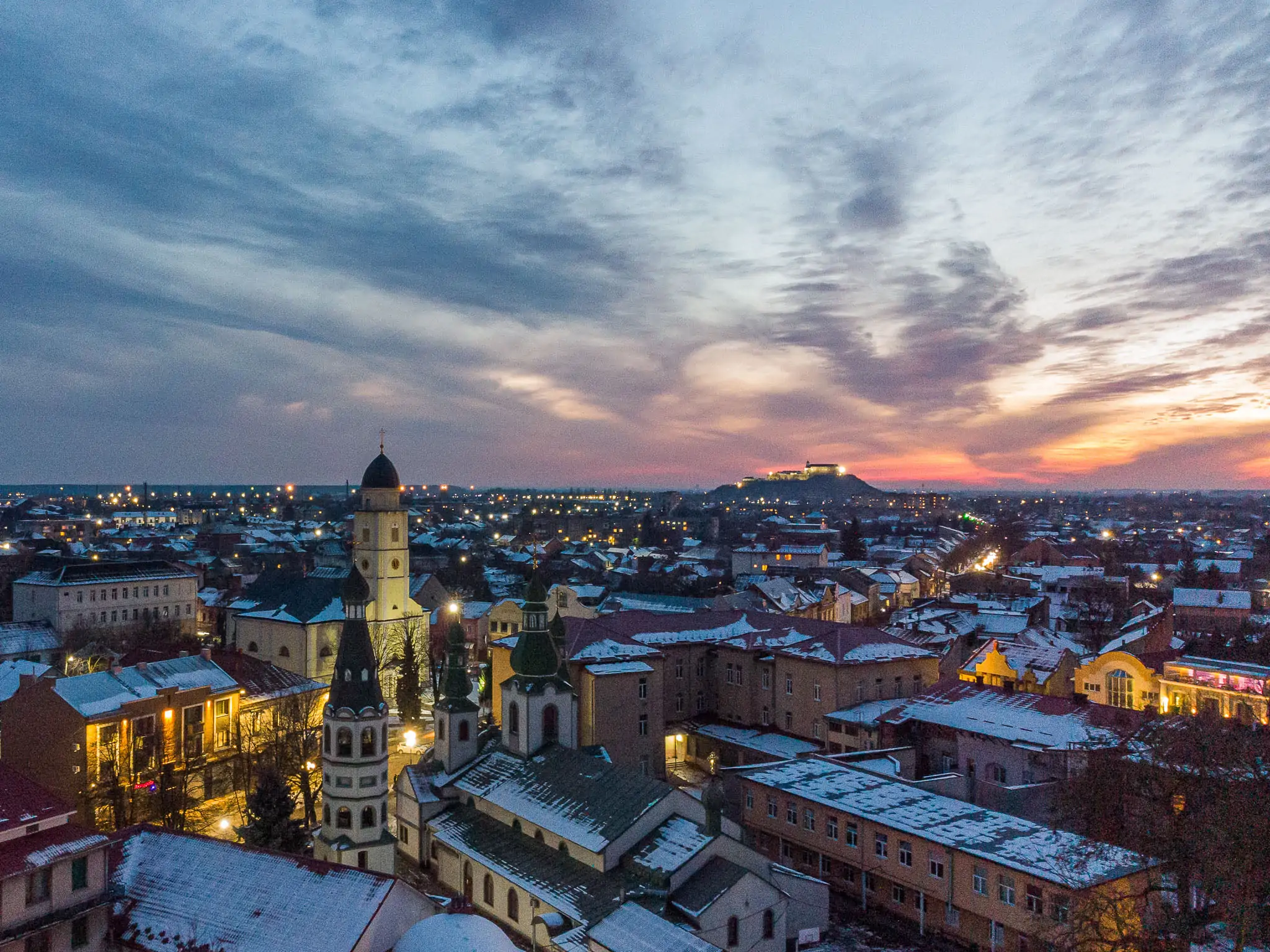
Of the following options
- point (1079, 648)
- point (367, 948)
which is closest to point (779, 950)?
point (367, 948)

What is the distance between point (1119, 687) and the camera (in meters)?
46.7

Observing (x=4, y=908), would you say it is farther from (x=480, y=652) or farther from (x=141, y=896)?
(x=480, y=652)

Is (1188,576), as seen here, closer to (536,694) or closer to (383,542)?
(383,542)

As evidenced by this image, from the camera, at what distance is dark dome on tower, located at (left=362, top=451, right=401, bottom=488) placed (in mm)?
56844

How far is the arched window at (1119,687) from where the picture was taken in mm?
46375

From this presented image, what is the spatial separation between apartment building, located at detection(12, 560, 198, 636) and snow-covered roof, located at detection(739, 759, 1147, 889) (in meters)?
53.3

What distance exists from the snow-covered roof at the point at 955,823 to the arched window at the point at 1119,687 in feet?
74.4

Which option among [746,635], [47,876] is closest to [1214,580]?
[746,635]

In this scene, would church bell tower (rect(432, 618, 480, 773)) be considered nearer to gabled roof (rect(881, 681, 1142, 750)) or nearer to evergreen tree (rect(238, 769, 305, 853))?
evergreen tree (rect(238, 769, 305, 853))

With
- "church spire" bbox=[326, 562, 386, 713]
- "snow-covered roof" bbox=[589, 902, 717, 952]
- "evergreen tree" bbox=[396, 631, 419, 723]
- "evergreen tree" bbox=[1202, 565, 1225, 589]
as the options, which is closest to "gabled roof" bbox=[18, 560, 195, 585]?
"evergreen tree" bbox=[396, 631, 419, 723]

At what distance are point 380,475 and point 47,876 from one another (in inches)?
1583

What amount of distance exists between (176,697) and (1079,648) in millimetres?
53427

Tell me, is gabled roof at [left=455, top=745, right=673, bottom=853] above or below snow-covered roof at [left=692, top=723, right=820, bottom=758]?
above

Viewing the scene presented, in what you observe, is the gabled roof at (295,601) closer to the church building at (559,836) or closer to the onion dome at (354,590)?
the church building at (559,836)
